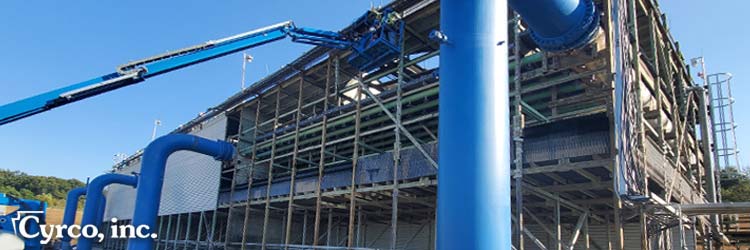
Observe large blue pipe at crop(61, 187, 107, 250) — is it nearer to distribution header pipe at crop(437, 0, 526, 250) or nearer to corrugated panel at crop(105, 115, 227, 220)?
corrugated panel at crop(105, 115, 227, 220)

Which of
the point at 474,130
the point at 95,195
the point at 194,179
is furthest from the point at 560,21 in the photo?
the point at 95,195

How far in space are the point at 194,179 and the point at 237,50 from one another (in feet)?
41.0

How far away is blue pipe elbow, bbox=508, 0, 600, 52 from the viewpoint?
18.8 ft

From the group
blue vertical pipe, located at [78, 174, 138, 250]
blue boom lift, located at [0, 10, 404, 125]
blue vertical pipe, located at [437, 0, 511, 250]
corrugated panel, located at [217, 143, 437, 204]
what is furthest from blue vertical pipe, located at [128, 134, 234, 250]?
blue vertical pipe, located at [437, 0, 511, 250]

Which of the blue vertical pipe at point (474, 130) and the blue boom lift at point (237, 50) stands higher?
the blue boom lift at point (237, 50)

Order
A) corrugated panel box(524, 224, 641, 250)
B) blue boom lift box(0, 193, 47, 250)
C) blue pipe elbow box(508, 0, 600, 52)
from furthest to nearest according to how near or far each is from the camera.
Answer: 1. blue boom lift box(0, 193, 47, 250)
2. corrugated panel box(524, 224, 641, 250)
3. blue pipe elbow box(508, 0, 600, 52)

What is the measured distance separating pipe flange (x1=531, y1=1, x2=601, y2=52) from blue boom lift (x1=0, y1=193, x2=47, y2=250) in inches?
804

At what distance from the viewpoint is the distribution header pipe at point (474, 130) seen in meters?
4.06

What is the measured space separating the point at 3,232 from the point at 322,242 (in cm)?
1314

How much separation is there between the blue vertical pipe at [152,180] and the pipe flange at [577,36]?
1486 centimetres

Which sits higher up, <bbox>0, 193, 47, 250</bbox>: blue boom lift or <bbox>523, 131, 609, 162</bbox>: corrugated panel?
<bbox>523, 131, 609, 162</bbox>: corrugated panel

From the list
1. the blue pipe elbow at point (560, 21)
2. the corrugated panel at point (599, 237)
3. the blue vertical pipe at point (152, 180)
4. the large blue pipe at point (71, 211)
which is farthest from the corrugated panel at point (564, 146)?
the large blue pipe at point (71, 211)

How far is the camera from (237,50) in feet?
51.9

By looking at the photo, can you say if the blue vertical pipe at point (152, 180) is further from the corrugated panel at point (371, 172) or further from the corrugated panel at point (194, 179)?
the corrugated panel at point (371, 172)
